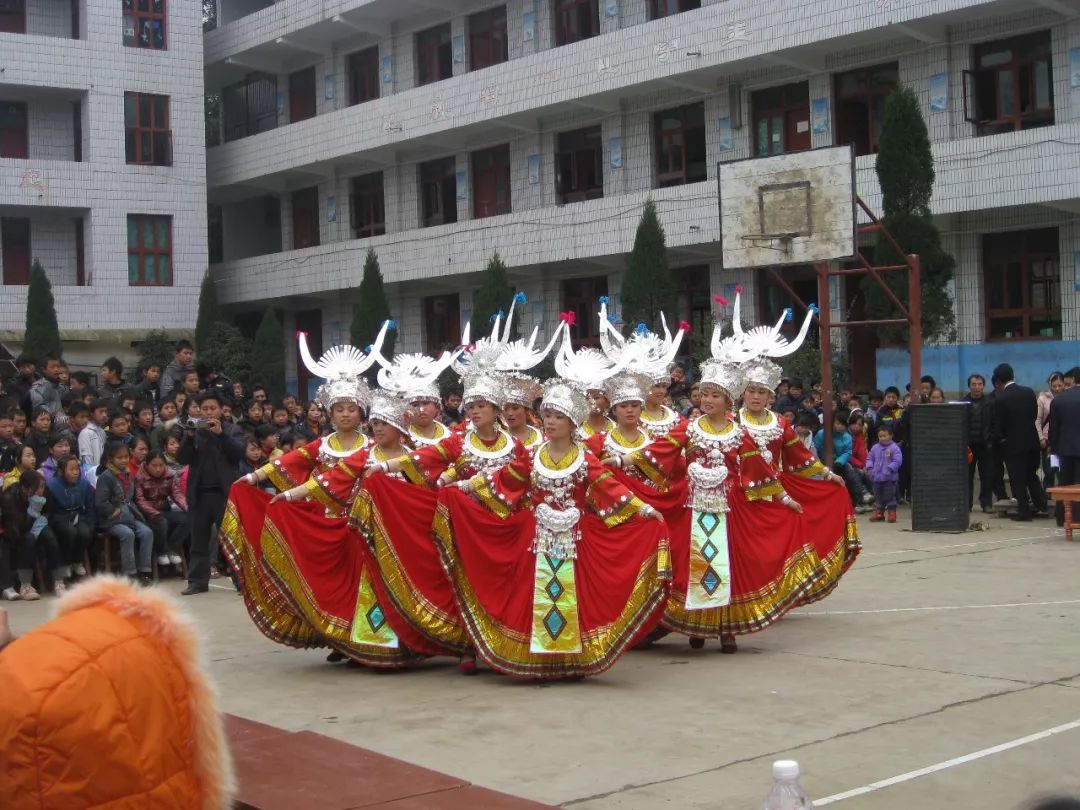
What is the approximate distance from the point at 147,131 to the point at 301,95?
3.53 meters

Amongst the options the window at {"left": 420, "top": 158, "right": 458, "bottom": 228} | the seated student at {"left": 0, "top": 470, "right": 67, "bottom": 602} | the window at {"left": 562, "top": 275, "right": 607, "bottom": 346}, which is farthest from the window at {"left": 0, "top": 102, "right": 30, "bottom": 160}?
the seated student at {"left": 0, "top": 470, "right": 67, "bottom": 602}

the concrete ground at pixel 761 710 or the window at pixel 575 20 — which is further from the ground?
the window at pixel 575 20

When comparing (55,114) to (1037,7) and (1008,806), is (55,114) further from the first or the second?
(1008,806)

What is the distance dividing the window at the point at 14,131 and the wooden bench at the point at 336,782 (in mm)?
27095

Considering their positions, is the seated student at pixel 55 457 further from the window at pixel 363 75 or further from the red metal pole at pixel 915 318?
the window at pixel 363 75

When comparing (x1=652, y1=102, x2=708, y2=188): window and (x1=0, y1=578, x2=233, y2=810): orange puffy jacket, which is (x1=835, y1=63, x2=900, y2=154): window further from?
(x1=0, y1=578, x2=233, y2=810): orange puffy jacket

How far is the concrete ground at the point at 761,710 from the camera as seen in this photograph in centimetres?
544

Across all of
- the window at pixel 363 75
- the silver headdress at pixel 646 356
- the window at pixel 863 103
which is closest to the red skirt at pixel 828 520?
the silver headdress at pixel 646 356

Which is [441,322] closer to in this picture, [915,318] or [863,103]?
[863,103]

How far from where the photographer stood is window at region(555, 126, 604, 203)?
26297mm

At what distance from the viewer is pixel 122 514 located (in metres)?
11.9

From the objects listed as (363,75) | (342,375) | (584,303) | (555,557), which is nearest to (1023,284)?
(584,303)

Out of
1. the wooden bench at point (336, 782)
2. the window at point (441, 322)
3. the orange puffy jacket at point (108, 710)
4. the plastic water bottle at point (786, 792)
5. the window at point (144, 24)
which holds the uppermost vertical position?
the window at point (144, 24)

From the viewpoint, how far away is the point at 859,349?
23.8 metres
